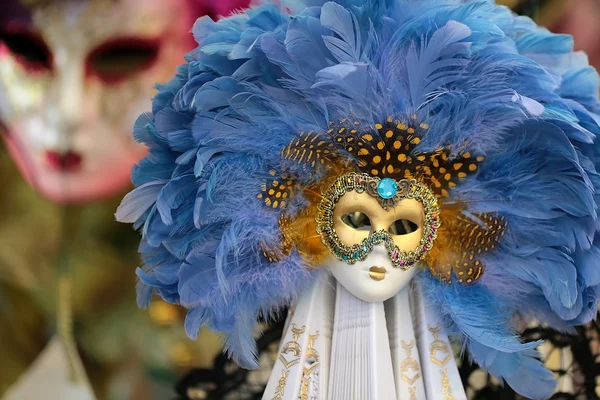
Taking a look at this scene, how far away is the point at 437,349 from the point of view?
99cm

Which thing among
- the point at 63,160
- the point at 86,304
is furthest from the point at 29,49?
the point at 86,304

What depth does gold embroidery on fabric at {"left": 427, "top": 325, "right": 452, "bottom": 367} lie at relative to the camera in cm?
98

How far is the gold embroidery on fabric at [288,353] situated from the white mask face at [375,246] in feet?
0.41

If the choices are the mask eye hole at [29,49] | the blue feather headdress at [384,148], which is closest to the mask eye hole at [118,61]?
the mask eye hole at [29,49]

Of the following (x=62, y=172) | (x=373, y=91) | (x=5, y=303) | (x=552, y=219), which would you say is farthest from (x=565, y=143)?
(x=5, y=303)

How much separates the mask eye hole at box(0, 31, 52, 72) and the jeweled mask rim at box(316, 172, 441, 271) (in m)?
1.00

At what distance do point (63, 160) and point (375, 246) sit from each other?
100 centimetres

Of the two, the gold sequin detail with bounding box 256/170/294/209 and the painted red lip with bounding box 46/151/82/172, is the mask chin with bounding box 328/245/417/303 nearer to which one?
the gold sequin detail with bounding box 256/170/294/209

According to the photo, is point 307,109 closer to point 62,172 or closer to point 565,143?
point 565,143

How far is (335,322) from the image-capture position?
100cm

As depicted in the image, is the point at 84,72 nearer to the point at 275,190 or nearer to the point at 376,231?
the point at 275,190

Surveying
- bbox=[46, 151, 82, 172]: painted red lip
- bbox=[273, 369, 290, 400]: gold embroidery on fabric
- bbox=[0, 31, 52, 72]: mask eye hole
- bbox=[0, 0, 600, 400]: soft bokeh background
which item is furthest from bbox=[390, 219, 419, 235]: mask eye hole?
bbox=[0, 31, 52, 72]: mask eye hole

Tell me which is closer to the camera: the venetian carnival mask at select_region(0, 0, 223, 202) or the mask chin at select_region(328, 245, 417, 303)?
the mask chin at select_region(328, 245, 417, 303)

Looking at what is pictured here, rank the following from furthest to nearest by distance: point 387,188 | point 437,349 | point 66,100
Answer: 1. point 66,100
2. point 437,349
3. point 387,188
